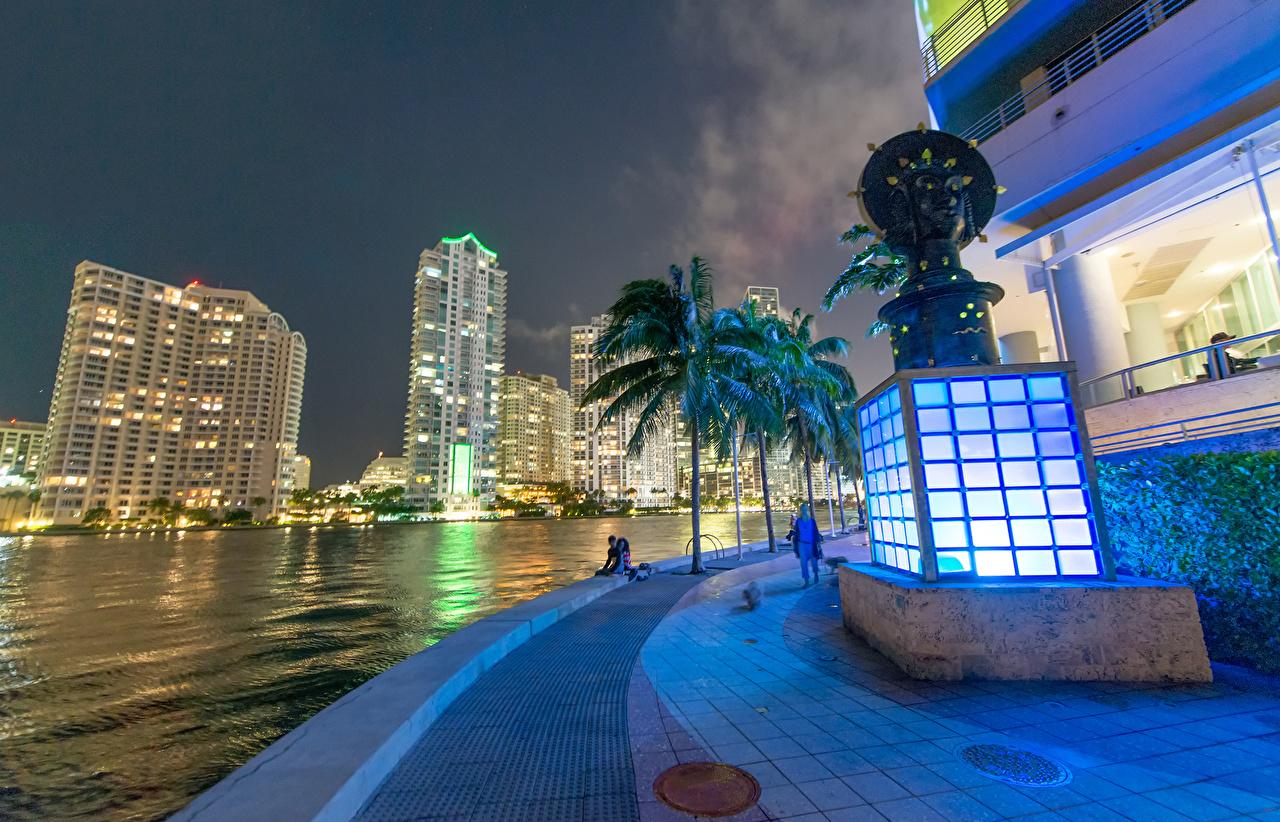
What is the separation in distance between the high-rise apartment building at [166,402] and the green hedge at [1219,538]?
17511 centimetres

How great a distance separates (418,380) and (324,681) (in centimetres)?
15462

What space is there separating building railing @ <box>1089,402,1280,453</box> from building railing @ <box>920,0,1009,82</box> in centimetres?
1631

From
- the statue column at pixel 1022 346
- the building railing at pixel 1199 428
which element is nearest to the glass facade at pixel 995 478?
the building railing at pixel 1199 428

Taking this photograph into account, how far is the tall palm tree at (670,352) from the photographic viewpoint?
16828 mm

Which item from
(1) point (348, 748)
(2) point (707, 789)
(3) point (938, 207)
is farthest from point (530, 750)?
(3) point (938, 207)

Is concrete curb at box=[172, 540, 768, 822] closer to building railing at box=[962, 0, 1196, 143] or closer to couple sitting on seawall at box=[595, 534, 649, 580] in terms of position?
couple sitting on seawall at box=[595, 534, 649, 580]

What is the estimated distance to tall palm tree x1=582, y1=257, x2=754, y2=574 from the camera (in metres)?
16.8

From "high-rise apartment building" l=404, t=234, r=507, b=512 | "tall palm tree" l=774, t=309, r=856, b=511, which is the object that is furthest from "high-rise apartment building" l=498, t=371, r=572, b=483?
"tall palm tree" l=774, t=309, r=856, b=511

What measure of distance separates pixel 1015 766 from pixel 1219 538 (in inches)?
189

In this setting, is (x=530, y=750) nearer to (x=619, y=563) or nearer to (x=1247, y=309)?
(x=619, y=563)

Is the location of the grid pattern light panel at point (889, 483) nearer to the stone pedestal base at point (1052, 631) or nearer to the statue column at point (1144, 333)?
the stone pedestal base at point (1052, 631)

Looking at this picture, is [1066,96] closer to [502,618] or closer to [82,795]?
[502,618]

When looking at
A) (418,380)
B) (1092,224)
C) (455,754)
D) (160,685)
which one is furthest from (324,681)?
(418,380)

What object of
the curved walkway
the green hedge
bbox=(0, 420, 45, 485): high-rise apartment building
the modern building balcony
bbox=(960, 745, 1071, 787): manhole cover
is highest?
bbox=(0, 420, 45, 485): high-rise apartment building
